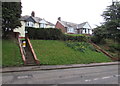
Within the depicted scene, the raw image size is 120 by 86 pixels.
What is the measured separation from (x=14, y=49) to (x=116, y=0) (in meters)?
17.9

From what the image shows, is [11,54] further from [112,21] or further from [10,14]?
[112,21]

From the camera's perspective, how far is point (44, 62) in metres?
13.5

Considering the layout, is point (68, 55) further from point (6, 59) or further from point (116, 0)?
point (116, 0)

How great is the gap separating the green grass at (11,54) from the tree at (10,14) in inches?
89.5

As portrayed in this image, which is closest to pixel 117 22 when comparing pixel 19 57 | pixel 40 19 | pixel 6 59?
pixel 19 57

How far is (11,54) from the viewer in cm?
1392

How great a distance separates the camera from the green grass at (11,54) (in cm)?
1224

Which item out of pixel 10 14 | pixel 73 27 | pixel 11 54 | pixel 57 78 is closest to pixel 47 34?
pixel 10 14

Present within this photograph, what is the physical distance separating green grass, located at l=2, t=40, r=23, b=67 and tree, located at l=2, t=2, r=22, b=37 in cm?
227

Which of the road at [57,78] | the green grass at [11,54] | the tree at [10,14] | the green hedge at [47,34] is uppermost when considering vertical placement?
the tree at [10,14]

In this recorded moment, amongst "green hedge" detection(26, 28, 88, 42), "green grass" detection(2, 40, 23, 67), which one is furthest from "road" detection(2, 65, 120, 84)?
"green hedge" detection(26, 28, 88, 42)

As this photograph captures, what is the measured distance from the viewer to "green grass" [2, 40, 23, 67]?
12244 millimetres

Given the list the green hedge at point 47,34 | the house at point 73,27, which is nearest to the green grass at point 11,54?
the green hedge at point 47,34

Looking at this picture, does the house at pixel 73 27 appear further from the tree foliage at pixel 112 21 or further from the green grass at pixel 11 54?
the green grass at pixel 11 54
